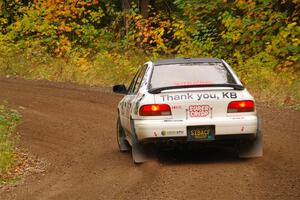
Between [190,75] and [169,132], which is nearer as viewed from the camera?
[169,132]

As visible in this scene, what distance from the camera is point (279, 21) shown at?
24328 mm

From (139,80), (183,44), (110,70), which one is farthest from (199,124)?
(183,44)

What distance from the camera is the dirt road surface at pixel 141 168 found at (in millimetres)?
8500

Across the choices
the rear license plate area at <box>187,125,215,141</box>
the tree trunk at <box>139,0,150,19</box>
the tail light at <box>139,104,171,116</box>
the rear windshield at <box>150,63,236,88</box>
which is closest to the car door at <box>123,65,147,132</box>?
the rear windshield at <box>150,63,236,88</box>

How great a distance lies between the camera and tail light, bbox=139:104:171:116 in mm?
9953

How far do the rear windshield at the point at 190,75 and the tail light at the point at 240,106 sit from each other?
0.57 m

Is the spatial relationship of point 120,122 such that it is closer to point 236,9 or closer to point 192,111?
point 192,111

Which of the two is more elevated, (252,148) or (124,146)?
(252,148)

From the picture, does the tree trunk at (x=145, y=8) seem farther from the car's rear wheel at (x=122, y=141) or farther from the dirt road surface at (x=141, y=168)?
→ the car's rear wheel at (x=122, y=141)

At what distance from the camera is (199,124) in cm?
988

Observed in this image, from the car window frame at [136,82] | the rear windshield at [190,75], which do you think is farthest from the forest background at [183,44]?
the rear windshield at [190,75]

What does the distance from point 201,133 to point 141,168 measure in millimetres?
→ 1033

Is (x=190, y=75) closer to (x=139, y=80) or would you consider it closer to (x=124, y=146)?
(x=139, y=80)

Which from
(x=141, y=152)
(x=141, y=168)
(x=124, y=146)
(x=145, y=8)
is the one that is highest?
(x=141, y=152)
